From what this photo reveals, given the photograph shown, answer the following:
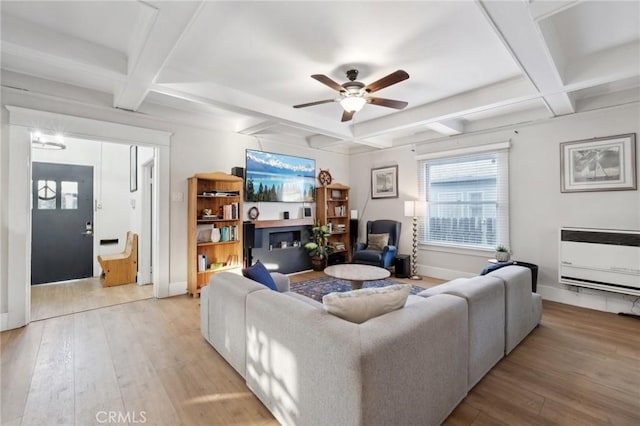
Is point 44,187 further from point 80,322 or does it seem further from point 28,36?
point 28,36

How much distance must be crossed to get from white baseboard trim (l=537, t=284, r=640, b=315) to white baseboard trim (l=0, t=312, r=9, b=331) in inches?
248

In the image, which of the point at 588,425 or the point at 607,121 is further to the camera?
the point at 607,121

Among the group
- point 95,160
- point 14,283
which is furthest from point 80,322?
point 95,160

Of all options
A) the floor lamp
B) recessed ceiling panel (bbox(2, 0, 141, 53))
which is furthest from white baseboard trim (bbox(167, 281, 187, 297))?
the floor lamp

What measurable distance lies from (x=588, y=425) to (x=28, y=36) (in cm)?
465

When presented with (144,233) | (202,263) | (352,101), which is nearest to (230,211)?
(202,263)

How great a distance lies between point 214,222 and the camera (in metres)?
4.40

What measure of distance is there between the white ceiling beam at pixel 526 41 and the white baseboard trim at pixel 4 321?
4.88 metres

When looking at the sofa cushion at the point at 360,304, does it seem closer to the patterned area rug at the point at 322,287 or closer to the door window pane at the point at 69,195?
the patterned area rug at the point at 322,287

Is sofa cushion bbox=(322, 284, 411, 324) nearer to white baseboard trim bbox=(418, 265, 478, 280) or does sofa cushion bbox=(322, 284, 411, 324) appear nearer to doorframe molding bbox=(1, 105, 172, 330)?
doorframe molding bbox=(1, 105, 172, 330)

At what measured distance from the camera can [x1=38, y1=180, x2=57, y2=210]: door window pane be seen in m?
4.75

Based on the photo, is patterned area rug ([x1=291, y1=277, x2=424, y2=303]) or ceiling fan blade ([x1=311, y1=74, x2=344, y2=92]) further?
patterned area rug ([x1=291, y1=277, x2=424, y2=303])

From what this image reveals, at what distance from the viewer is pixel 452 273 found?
16.1ft

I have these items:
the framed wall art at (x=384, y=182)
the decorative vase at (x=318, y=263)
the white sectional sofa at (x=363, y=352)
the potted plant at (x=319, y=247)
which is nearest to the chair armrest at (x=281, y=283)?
the white sectional sofa at (x=363, y=352)
